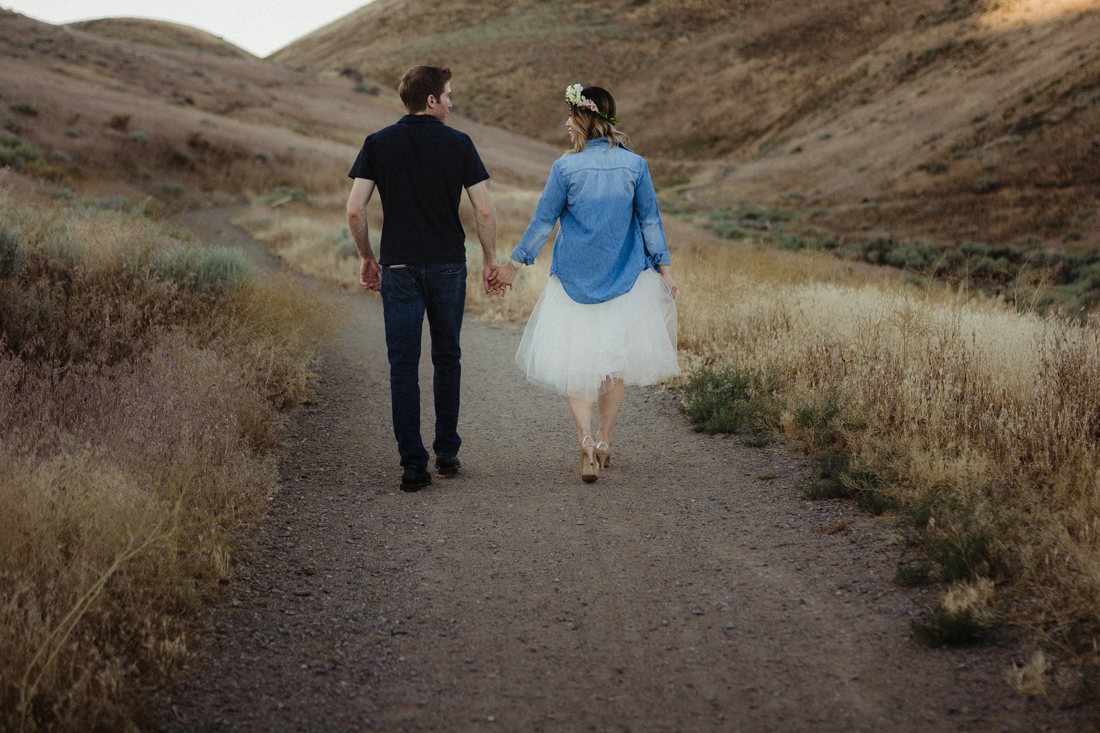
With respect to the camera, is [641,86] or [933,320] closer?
[933,320]

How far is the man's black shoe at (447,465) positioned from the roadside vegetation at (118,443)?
41.8 inches

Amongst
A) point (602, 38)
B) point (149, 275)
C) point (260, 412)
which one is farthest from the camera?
point (602, 38)

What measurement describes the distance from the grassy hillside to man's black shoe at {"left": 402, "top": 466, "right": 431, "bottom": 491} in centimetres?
2096

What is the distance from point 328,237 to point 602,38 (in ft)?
212

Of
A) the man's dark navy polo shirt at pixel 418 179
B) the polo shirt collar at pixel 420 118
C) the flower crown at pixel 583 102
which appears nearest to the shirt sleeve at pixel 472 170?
the man's dark navy polo shirt at pixel 418 179

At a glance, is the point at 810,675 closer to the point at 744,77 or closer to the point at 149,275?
the point at 149,275

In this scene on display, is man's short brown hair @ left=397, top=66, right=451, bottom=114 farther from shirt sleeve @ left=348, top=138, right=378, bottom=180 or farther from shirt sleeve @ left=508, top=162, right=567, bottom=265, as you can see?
shirt sleeve @ left=508, top=162, right=567, bottom=265

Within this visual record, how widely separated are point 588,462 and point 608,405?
1.37 feet

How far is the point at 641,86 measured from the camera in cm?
6569

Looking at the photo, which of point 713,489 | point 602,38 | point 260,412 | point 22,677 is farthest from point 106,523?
point 602,38

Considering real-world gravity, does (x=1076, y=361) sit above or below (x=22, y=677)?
above

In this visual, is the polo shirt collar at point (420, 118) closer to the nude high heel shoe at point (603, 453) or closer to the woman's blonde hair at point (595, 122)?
the woman's blonde hair at point (595, 122)

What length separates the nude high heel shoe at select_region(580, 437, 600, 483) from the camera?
4.72 metres

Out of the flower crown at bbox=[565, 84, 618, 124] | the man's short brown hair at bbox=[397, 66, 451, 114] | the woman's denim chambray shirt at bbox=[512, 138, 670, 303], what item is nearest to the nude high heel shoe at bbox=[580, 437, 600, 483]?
the woman's denim chambray shirt at bbox=[512, 138, 670, 303]
